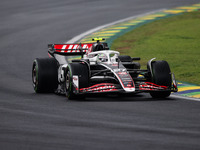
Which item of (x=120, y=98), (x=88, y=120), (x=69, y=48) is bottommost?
(x=120, y=98)

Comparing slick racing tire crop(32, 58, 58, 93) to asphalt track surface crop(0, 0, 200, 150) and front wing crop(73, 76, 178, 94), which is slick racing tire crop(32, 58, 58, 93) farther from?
front wing crop(73, 76, 178, 94)

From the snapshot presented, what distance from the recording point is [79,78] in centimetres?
1408

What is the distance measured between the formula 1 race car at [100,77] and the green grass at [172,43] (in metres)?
3.09

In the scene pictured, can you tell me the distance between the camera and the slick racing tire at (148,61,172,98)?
1443 centimetres

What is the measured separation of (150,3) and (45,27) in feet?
39.1

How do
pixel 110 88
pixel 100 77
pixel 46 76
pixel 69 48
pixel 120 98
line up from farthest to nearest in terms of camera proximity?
pixel 69 48, pixel 46 76, pixel 120 98, pixel 100 77, pixel 110 88

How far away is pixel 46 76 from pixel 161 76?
Answer: 3.65 meters

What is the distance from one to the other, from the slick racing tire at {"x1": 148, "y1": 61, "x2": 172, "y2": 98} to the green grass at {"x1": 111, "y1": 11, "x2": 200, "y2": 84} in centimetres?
299

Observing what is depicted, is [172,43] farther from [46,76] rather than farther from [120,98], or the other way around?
[120,98]

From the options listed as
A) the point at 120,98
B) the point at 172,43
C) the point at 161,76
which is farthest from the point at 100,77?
the point at 172,43

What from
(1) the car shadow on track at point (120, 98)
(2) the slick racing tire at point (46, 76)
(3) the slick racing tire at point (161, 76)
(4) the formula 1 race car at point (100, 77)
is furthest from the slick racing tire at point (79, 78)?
(3) the slick racing tire at point (161, 76)

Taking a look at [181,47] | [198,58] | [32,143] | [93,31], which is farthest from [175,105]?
[93,31]

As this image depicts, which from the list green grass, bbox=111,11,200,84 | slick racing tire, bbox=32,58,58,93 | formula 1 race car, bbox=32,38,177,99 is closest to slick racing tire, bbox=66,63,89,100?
formula 1 race car, bbox=32,38,177,99

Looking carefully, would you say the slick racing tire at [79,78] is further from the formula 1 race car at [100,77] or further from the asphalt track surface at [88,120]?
the asphalt track surface at [88,120]
